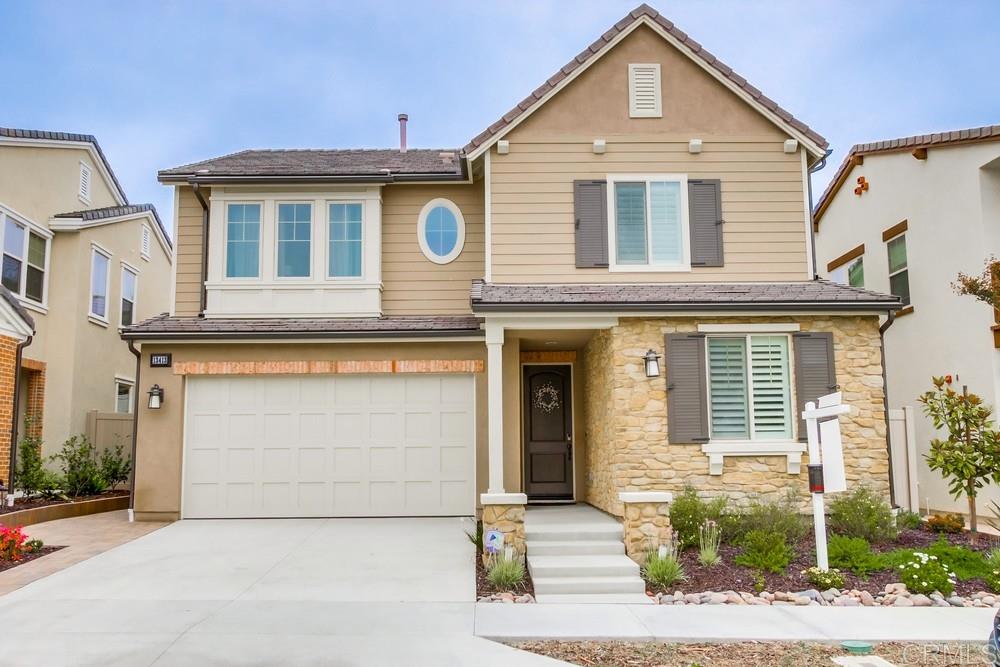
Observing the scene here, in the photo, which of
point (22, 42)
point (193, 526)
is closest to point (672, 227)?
point (193, 526)

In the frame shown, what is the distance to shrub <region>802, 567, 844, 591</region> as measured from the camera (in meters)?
7.70

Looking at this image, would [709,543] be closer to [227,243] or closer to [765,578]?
[765,578]

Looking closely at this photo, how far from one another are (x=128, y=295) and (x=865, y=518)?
16.0 metres

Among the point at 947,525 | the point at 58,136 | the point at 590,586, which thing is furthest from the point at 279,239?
the point at 947,525

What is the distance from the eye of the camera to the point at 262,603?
7230 millimetres

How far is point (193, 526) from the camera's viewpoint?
11.0m

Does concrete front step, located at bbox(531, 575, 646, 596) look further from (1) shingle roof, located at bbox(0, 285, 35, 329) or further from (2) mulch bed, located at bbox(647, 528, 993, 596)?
(1) shingle roof, located at bbox(0, 285, 35, 329)

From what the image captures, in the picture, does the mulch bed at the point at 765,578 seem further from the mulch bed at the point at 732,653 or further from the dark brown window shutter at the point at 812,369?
the dark brown window shutter at the point at 812,369

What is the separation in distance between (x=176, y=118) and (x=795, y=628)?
2991cm

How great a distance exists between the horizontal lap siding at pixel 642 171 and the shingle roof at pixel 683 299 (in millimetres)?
602

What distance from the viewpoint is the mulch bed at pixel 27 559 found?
8.55 metres

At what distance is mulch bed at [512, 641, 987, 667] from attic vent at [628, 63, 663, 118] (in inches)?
308

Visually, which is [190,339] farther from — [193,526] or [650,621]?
[650,621]

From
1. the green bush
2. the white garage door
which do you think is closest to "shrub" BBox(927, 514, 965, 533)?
the green bush
